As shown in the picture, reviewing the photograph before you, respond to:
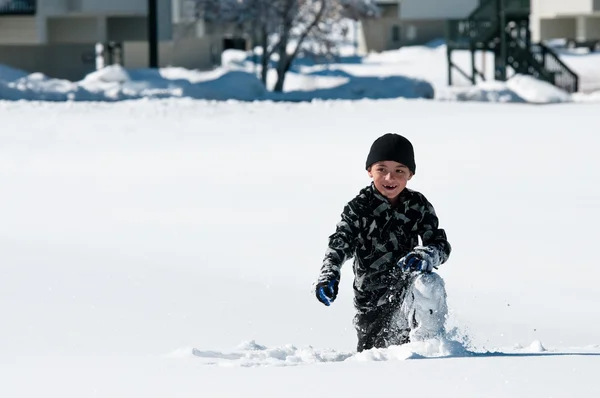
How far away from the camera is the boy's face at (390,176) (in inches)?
230

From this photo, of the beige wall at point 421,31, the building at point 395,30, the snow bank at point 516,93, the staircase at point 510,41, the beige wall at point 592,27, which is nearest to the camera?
the snow bank at point 516,93

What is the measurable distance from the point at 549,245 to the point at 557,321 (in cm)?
275

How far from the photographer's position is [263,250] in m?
11.3

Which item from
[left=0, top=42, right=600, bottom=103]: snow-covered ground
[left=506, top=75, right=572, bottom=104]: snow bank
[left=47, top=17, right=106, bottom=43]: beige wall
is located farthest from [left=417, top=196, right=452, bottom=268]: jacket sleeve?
[left=47, top=17, right=106, bottom=43]: beige wall

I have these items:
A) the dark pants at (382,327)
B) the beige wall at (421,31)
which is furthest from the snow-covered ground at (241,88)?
the beige wall at (421,31)


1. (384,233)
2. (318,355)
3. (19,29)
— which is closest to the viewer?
(384,233)

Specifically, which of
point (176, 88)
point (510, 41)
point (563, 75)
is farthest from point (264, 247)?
point (563, 75)

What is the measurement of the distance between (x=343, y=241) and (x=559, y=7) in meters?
38.9

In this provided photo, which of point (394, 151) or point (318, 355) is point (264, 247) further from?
point (394, 151)

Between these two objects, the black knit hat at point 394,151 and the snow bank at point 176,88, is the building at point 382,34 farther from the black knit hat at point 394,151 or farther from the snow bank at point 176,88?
the black knit hat at point 394,151

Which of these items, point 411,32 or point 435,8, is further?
point 411,32

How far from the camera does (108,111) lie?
73.8 feet

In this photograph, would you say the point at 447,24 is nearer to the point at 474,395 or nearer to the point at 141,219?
the point at 141,219

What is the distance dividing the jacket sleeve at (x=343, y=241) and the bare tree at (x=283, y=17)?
36101 mm
